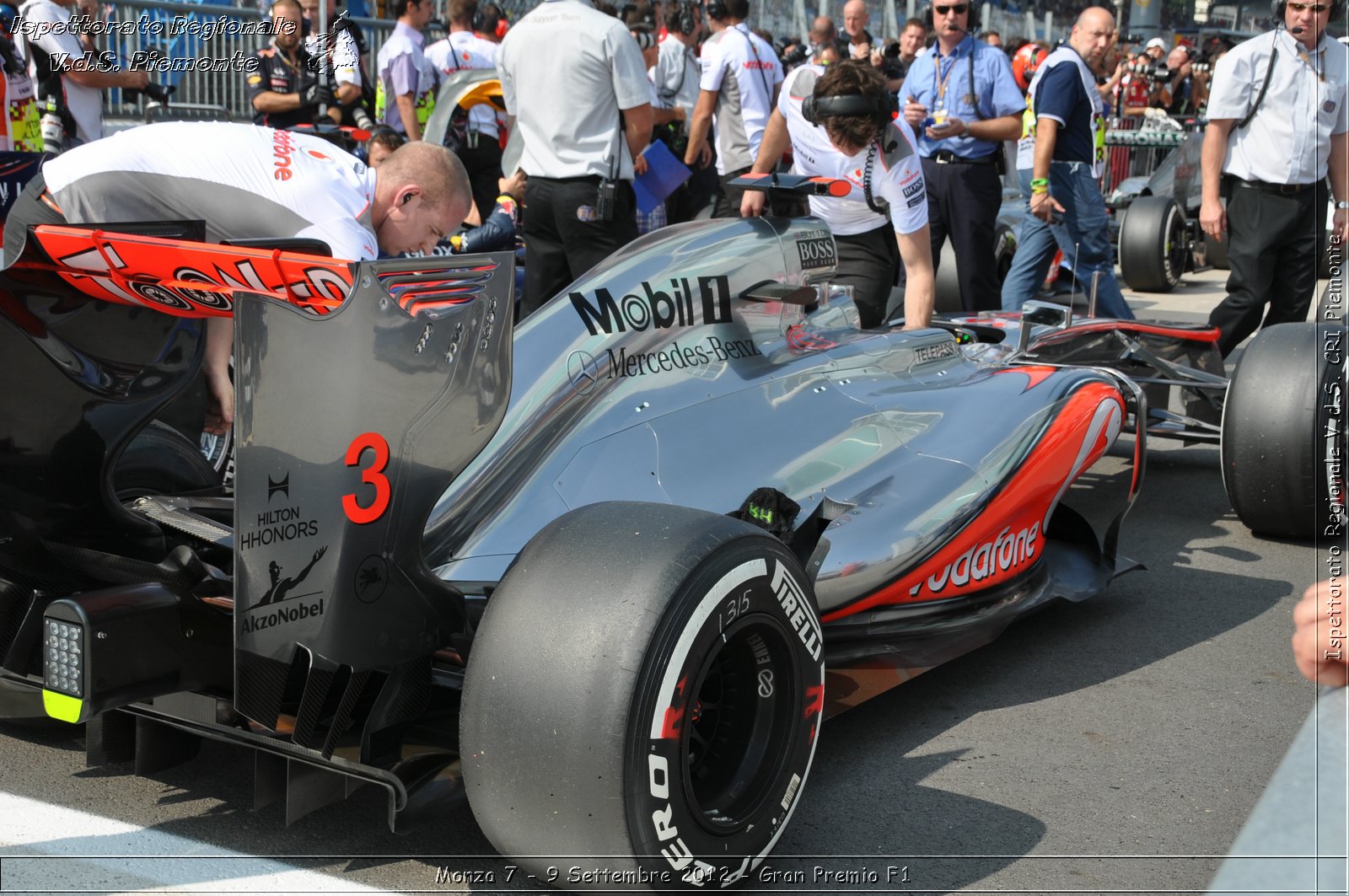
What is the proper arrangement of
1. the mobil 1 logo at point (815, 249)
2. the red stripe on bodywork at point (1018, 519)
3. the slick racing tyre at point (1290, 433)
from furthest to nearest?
the slick racing tyre at point (1290, 433), the mobil 1 logo at point (815, 249), the red stripe on bodywork at point (1018, 519)

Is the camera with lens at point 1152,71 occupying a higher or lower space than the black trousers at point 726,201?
higher

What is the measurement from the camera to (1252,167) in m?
6.47

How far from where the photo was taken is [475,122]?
9469 millimetres

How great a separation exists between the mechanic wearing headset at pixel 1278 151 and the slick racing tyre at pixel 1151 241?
199 inches

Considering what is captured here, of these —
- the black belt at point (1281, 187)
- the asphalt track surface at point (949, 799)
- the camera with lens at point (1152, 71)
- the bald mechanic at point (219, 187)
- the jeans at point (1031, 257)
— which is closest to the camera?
the asphalt track surface at point (949, 799)

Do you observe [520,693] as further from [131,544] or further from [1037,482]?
[1037,482]

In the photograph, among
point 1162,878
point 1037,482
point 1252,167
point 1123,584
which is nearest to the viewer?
point 1162,878

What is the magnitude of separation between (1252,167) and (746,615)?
493 centimetres

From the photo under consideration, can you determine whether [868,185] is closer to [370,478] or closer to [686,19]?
[370,478]

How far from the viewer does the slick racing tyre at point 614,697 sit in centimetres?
235

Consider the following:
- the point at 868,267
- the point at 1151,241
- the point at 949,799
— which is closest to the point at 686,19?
the point at 1151,241

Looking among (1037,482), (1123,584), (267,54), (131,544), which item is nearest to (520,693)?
Answer: (131,544)

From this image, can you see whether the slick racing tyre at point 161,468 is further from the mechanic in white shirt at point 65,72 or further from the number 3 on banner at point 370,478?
the mechanic in white shirt at point 65,72

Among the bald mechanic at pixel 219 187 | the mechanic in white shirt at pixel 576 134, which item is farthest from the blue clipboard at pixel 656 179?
the bald mechanic at pixel 219 187
